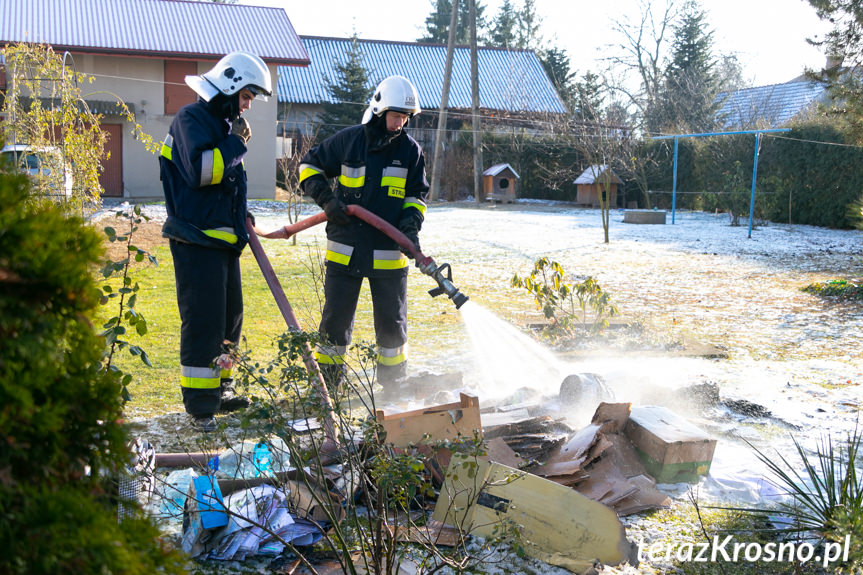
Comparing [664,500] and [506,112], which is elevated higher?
[506,112]

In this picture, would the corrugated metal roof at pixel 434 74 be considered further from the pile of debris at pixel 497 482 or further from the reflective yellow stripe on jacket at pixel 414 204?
the pile of debris at pixel 497 482

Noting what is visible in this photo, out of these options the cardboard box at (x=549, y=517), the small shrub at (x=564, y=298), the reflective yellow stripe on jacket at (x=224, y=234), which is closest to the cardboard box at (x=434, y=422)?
the cardboard box at (x=549, y=517)

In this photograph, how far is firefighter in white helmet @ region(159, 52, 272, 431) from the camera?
426cm

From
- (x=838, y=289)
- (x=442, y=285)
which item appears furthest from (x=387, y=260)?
(x=838, y=289)

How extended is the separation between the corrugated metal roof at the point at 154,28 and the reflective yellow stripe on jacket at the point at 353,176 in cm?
2298

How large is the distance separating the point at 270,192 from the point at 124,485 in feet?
81.3

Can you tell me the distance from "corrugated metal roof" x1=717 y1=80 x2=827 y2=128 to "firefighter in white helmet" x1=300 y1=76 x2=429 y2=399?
2875cm

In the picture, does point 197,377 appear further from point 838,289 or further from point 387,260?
point 838,289

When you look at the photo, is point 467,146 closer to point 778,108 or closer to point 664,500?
point 778,108

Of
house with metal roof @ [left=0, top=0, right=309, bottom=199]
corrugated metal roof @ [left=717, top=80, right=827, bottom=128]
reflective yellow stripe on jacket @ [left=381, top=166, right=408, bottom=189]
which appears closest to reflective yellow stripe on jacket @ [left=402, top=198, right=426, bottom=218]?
reflective yellow stripe on jacket @ [left=381, top=166, right=408, bottom=189]

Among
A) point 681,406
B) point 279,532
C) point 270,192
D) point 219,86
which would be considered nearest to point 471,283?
point 681,406

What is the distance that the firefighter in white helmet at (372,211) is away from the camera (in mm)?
4832

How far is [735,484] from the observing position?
3838 millimetres

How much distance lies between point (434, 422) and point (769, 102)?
3314 centimetres
